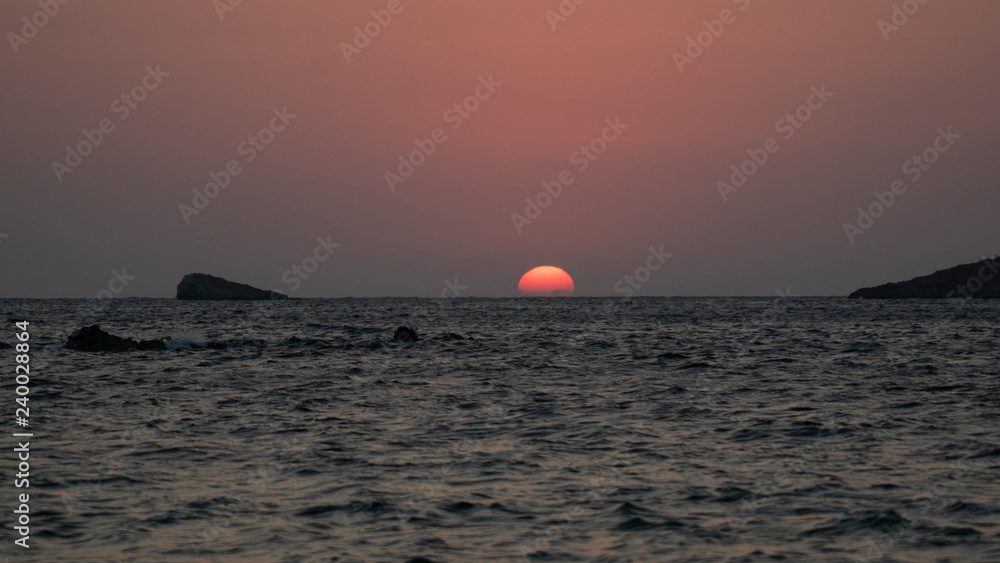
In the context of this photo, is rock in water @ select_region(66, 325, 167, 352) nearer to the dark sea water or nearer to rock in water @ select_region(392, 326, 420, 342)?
the dark sea water

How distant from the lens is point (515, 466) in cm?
1526

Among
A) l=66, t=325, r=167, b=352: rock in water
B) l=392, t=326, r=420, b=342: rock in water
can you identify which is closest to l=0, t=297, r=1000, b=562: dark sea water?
l=66, t=325, r=167, b=352: rock in water

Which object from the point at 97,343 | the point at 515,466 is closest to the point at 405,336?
the point at 97,343

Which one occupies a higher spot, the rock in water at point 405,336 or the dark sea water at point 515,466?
the rock in water at point 405,336

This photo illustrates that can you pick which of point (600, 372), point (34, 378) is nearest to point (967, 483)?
point (600, 372)

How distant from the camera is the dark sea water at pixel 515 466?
11023 millimetres

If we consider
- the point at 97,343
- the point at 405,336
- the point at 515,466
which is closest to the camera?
the point at 515,466

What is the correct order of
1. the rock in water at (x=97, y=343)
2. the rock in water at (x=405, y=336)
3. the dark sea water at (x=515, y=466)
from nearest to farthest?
the dark sea water at (x=515, y=466) < the rock in water at (x=97, y=343) < the rock in water at (x=405, y=336)

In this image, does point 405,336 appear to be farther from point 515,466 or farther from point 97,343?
point 515,466

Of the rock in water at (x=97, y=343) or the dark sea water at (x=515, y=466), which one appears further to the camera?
the rock in water at (x=97, y=343)

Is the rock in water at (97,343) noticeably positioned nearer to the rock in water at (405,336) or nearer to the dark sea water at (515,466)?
the dark sea water at (515,466)

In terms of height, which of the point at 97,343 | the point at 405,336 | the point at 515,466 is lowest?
the point at 515,466

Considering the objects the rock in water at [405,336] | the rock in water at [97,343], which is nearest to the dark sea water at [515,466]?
the rock in water at [97,343]

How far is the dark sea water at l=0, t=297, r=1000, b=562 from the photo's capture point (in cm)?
1102
